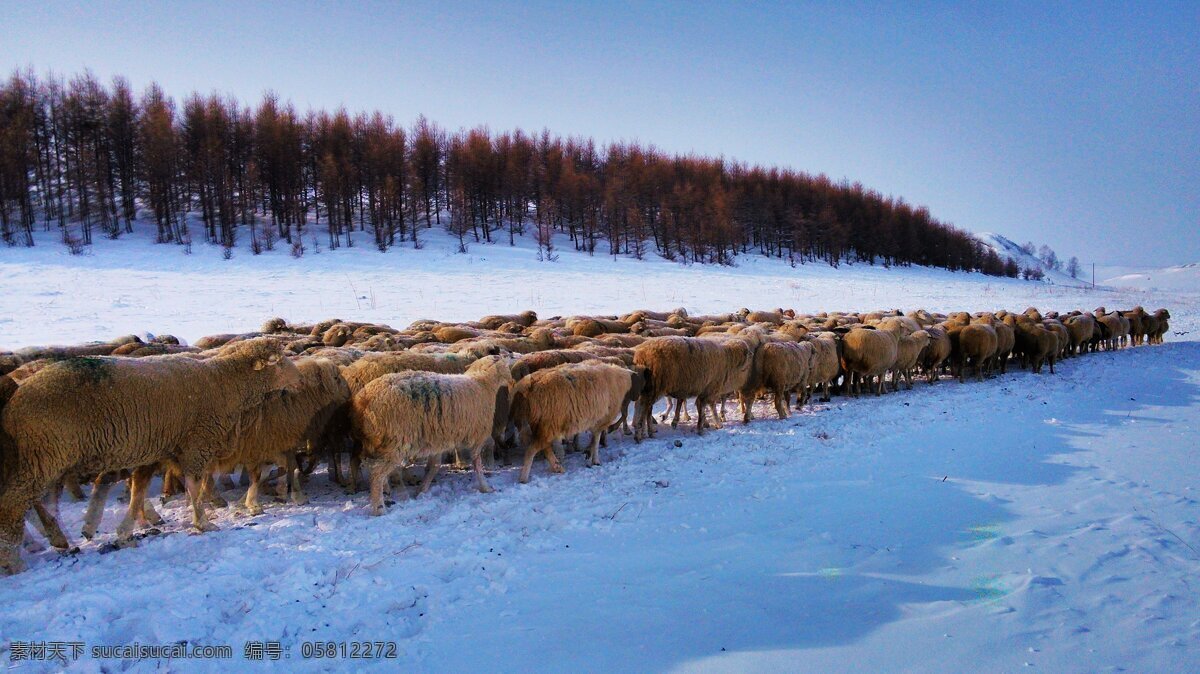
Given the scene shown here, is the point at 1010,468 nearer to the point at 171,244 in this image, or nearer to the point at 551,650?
the point at 551,650

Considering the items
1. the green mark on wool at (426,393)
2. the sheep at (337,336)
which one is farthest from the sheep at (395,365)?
the sheep at (337,336)

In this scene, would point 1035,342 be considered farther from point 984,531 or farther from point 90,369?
point 90,369

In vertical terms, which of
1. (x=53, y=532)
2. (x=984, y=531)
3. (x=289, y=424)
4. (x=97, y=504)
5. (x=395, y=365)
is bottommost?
(x=984, y=531)

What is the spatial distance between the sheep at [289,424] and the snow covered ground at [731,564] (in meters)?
0.45

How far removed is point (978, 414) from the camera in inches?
467

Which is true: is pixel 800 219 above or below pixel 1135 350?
above

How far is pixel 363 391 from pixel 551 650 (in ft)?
12.0

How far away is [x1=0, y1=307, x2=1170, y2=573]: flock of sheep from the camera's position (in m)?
5.03

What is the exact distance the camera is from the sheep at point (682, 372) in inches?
401

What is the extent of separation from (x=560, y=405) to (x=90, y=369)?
4.61 meters

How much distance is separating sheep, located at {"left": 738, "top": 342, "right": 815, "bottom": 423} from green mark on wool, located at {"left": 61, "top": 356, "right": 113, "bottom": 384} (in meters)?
9.14

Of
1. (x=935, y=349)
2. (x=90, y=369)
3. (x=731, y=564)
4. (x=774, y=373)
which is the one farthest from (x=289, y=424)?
(x=935, y=349)

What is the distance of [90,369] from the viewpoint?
525 cm

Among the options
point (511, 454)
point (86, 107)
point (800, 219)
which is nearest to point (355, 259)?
point (86, 107)
